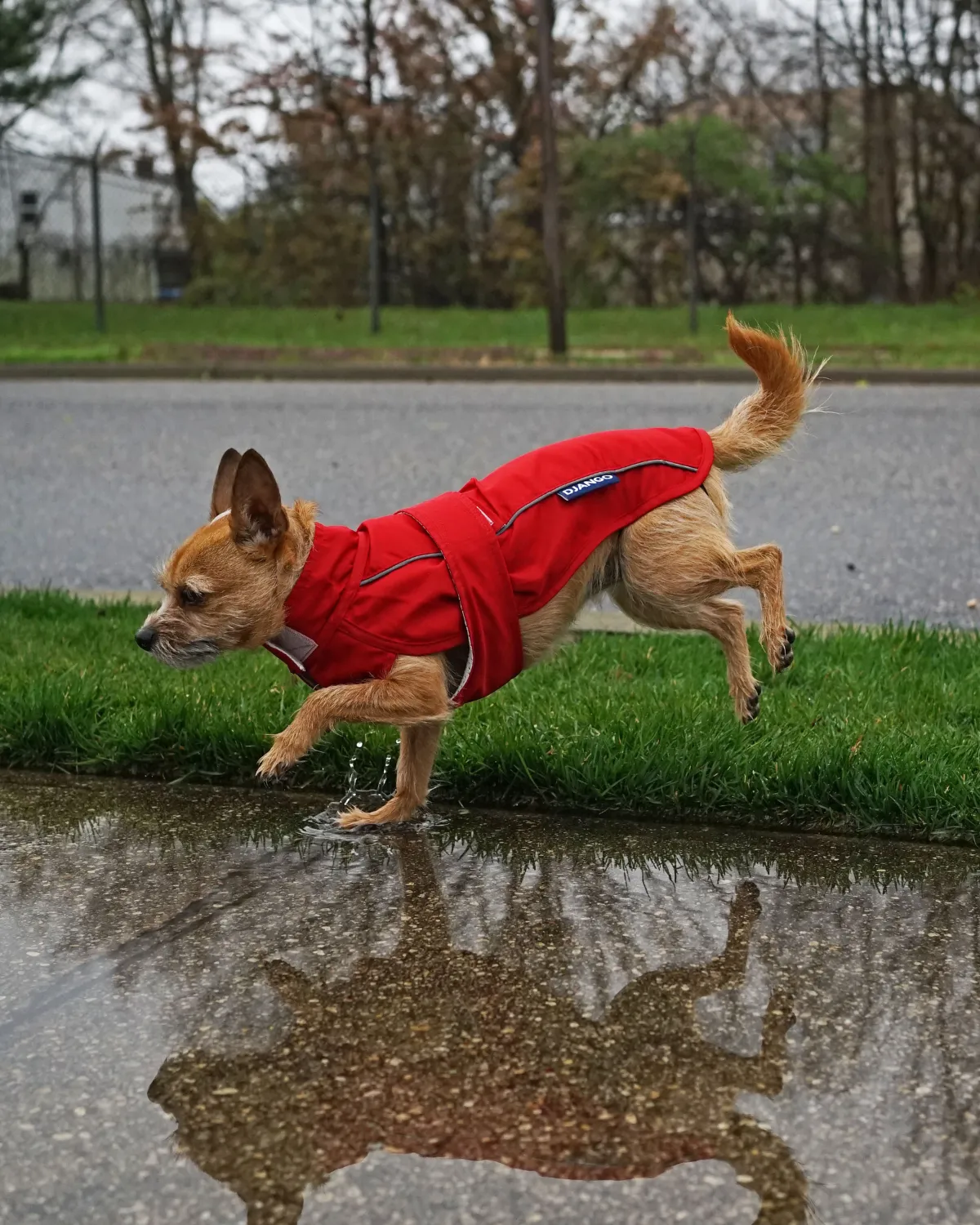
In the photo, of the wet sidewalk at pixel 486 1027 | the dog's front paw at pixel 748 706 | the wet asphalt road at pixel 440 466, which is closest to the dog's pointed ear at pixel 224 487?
the wet sidewalk at pixel 486 1027

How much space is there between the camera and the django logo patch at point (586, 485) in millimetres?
3520

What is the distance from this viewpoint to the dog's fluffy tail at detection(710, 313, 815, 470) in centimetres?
400

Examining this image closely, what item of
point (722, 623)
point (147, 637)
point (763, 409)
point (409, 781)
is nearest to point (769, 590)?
point (722, 623)

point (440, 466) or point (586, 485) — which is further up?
point (586, 485)

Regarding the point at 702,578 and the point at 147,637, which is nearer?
the point at 147,637

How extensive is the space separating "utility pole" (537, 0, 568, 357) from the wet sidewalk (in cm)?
1439

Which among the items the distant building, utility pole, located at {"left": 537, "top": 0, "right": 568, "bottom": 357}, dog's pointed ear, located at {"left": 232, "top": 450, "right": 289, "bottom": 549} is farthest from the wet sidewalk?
the distant building

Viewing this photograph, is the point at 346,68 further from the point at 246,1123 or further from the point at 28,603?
the point at 246,1123

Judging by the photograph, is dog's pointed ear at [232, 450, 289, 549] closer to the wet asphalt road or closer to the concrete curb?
the wet asphalt road

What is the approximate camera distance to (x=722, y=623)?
12.8 feet

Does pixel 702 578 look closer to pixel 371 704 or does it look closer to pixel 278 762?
pixel 371 704

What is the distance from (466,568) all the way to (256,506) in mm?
484

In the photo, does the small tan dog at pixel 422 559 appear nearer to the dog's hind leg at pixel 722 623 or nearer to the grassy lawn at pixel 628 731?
the dog's hind leg at pixel 722 623

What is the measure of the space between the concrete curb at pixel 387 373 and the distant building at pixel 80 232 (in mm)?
5833
